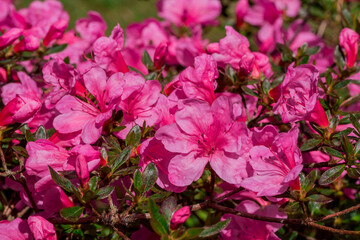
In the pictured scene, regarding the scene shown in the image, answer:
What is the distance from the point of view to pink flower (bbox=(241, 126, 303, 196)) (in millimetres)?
1039

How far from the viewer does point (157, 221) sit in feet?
3.03

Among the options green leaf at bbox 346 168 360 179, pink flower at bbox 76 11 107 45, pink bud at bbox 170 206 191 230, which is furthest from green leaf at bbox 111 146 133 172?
pink flower at bbox 76 11 107 45

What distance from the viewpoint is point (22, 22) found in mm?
1964

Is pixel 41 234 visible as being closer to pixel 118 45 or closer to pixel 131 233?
pixel 131 233

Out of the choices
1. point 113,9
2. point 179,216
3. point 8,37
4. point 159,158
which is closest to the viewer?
point 179,216

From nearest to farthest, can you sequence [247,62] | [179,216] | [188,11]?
1. [179,216]
2. [247,62]
3. [188,11]

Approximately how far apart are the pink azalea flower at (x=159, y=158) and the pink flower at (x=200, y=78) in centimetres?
17

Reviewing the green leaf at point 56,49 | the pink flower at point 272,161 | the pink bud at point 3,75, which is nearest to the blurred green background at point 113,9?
the green leaf at point 56,49

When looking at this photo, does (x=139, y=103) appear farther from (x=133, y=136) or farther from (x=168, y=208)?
(x=168, y=208)

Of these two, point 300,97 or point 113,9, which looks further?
point 113,9

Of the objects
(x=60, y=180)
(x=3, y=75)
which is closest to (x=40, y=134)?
(x=60, y=180)

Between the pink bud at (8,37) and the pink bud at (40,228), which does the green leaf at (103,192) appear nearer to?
the pink bud at (40,228)

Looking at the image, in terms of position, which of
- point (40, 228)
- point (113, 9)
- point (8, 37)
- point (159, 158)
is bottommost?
point (113, 9)

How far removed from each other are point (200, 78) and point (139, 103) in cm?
19
